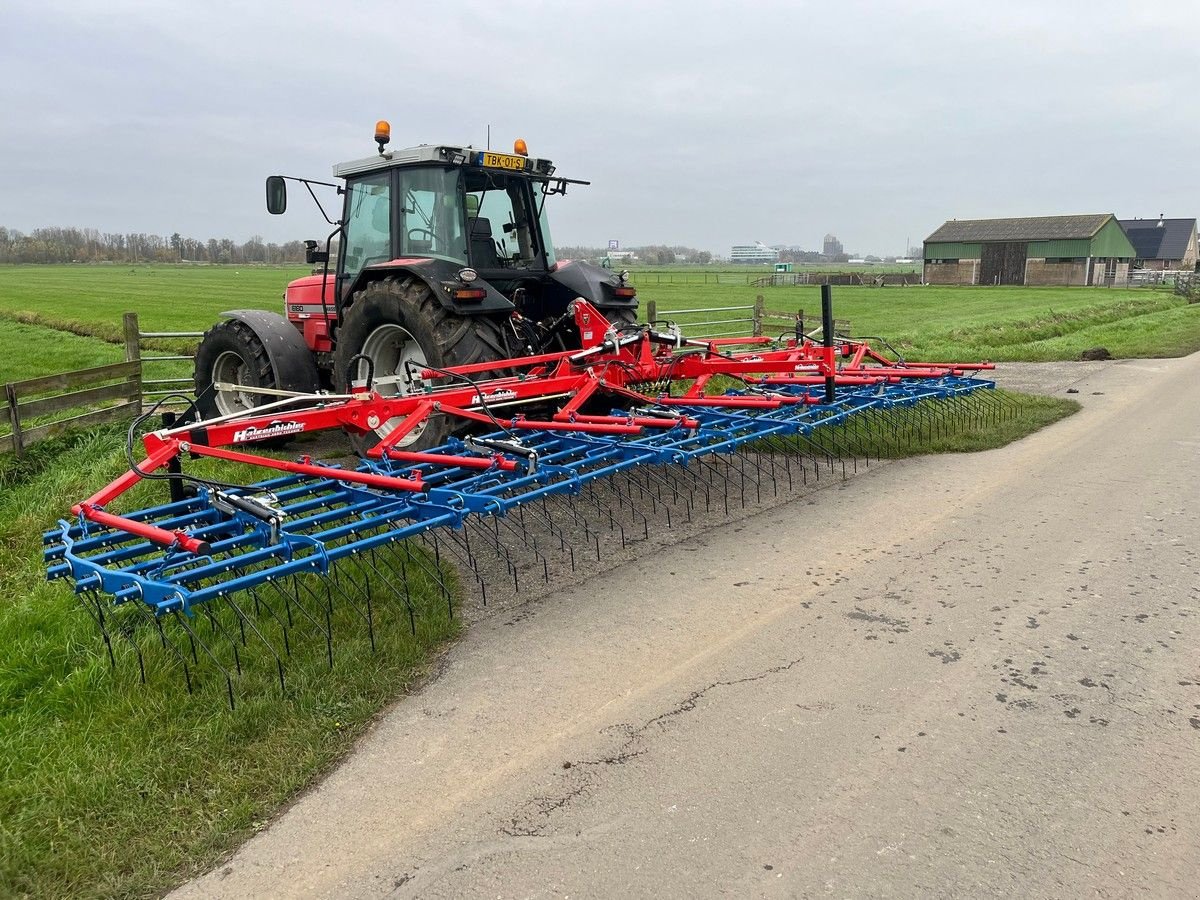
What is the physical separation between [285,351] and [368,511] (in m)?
2.95

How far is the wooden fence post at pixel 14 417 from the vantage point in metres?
7.02

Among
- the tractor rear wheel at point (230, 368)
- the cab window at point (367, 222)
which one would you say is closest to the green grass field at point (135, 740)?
the tractor rear wheel at point (230, 368)

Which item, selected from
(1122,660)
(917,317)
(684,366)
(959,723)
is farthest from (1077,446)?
(917,317)

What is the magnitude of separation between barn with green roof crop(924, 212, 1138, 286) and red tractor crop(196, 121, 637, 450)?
47947 mm

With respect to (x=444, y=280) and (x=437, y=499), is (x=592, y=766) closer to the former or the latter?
(x=437, y=499)

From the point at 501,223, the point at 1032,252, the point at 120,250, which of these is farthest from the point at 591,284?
the point at 120,250

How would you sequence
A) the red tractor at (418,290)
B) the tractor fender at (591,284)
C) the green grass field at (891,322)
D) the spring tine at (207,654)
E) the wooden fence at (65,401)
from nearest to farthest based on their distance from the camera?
the spring tine at (207,654)
the red tractor at (418,290)
the tractor fender at (591,284)
the wooden fence at (65,401)
the green grass field at (891,322)

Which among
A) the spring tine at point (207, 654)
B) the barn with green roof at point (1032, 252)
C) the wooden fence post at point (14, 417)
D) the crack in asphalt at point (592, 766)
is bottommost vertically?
the crack in asphalt at point (592, 766)

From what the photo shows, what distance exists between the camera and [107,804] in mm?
2596

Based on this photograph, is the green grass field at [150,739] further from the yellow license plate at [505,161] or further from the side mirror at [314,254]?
the side mirror at [314,254]

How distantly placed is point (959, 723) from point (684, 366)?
12.1ft

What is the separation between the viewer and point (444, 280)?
5.78 metres

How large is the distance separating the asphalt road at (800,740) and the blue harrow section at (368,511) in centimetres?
59

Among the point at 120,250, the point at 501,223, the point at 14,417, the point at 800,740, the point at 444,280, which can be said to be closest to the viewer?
the point at 800,740
